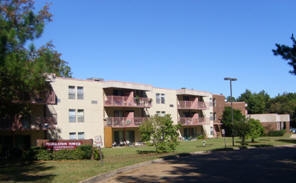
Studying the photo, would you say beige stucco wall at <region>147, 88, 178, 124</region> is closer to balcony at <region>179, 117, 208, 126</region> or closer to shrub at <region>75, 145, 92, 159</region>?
balcony at <region>179, 117, 208, 126</region>

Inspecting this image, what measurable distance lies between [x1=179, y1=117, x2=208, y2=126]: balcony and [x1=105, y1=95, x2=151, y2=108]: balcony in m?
8.59

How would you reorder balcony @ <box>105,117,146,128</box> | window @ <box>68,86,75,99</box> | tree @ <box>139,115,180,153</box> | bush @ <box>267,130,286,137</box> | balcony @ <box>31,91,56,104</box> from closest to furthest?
tree @ <box>139,115,180,153</box>
balcony @ <box>31,91,56,104</box>
window @ <box>68,86,75,99</box>
balcony @ <box>105,117,146,128</box>
bush @ <box>267,130,286,137</box>

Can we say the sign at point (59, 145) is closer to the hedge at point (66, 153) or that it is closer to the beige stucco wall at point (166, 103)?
the hedge at point (66, 153)

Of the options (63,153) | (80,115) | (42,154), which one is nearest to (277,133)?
(80,115)

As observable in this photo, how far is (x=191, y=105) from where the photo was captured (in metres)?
62.7

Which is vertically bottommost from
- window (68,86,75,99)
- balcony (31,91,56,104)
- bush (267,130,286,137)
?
bush (267,130,286,137)

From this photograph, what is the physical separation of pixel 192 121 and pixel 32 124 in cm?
2976

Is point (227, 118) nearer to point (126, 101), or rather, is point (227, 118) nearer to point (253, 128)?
point (253, 128)

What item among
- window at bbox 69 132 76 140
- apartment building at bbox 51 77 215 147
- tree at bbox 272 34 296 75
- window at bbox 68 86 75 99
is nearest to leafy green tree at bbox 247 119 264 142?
apartment building at bbox 51 77 215 147

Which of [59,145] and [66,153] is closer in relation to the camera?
[66,153]

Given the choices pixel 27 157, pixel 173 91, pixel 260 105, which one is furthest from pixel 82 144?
pixel 260 105

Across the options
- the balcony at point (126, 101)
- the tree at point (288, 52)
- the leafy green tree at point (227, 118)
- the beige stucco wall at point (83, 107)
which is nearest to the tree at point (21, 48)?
the tree at point (288, 52)

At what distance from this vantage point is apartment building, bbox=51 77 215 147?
4169 centimetres

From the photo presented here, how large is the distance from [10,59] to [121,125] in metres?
32.0
